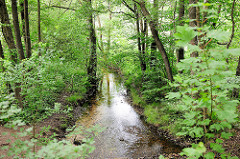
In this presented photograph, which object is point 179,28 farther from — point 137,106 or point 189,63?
point 137,106

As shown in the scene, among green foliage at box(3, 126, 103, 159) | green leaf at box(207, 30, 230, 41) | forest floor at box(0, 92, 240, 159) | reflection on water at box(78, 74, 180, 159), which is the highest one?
green leaf at box(207, 30, 230, 41)

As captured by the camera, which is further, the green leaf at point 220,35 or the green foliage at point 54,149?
the green foliage at point 54,149

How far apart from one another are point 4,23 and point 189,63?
6195mm

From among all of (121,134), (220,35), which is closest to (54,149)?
(220,35)

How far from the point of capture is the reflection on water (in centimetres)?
501

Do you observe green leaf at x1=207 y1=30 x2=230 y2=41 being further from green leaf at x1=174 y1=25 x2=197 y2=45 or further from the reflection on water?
the reflection on water

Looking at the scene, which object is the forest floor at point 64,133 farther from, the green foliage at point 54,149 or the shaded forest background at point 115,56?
the green foliage at point 54,149

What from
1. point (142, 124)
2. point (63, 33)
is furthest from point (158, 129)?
A: point (63, 33)

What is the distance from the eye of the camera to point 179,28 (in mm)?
1569

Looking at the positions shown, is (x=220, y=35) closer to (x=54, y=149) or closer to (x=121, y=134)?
(x=54, y=149)

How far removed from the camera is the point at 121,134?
6191mm

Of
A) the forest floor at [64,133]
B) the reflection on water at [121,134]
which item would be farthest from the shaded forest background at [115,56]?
the reflection on water at [121,134]

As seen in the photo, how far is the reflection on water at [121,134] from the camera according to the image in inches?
197

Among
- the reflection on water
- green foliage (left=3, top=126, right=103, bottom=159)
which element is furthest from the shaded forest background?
green foliage (left=3, top=126, right=103, bottom=159)
